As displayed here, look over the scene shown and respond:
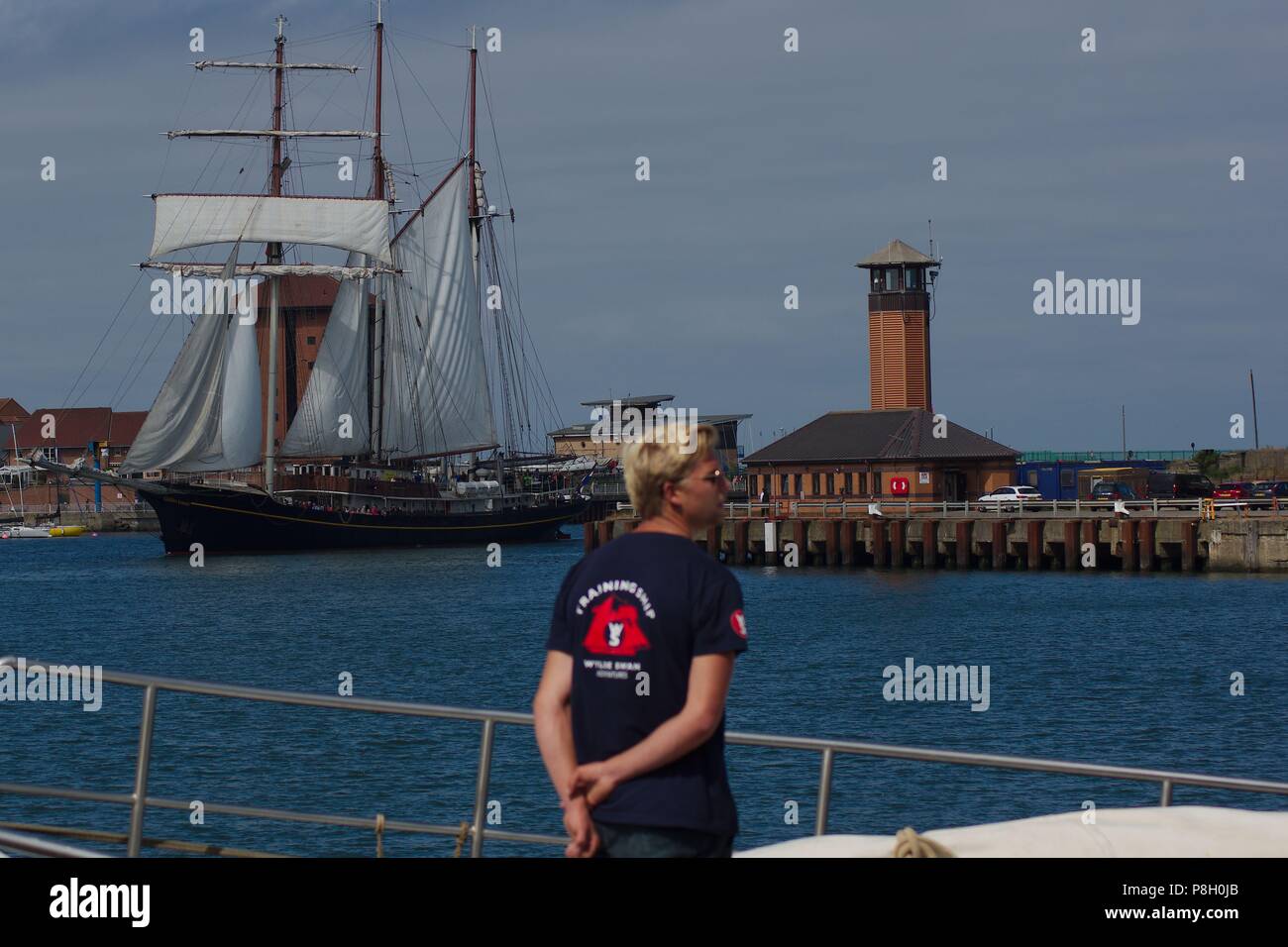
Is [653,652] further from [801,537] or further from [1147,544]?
[801,537]

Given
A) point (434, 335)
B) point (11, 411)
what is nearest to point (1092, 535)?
point (434, 335)

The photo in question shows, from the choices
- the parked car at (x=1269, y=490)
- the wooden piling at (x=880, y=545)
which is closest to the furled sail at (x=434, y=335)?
the wooden piling at (x=880, y=545)

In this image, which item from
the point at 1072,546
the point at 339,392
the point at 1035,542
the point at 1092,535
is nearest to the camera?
the point at 1092,535

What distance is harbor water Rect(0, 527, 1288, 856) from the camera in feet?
68.7

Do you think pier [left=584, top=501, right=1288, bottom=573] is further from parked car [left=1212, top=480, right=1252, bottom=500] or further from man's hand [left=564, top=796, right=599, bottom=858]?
man's hand [left=564, top=796, right=599, bottom=858]

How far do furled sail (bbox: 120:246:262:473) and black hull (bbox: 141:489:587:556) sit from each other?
4379 mm

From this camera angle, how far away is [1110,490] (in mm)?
76688

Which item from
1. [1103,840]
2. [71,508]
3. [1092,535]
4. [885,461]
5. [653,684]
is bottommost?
[1092,535]

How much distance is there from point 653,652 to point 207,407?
265 feet

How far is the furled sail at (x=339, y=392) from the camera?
8706cm

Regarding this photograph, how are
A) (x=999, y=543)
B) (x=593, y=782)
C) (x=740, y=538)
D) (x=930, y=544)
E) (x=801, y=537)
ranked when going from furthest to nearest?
(x=740, y=538), (x=801, y=537), (x=930, y=544), (x=999, y=543), (x=593, y=782)

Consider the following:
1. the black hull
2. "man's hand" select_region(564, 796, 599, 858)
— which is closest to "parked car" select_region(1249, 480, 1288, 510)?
the black hull
